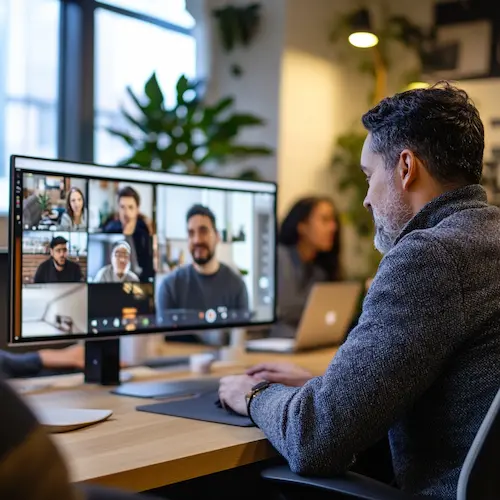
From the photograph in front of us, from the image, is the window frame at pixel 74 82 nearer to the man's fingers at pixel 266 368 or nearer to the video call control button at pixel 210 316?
the video call control button at pixel 210 316

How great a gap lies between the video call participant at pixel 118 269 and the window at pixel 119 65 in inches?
90.8

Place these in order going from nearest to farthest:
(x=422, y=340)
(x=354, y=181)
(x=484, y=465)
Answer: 1. (x=484, y=465)
2. (x=422, y=340)
3. (x=354, y=181)

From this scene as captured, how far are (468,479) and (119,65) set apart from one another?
11.6 ft

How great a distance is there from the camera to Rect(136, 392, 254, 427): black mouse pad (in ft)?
5.11

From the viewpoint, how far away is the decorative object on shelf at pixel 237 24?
4.64 m

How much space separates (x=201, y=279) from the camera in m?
2.07

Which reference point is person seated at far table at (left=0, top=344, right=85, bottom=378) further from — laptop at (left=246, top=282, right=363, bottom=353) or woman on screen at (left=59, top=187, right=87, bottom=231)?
laptop at (left=246, top=282, right=363, bottom=353)

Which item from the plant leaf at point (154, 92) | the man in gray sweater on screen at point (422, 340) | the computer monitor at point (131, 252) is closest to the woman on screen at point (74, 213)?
the computer monitor at point (131, 252)

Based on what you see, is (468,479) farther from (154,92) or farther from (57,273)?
(154,92)

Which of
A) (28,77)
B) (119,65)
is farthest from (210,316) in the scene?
(119,65)

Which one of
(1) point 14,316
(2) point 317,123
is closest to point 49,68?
(2) point 317,123

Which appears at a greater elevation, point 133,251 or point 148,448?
point 133,251

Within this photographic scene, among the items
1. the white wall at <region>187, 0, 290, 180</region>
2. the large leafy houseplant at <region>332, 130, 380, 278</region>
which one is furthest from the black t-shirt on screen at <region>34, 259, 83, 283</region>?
the large leafy houseplant at <region>332, 130, 380, 278</region>

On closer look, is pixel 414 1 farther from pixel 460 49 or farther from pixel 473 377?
pixel 473 377
